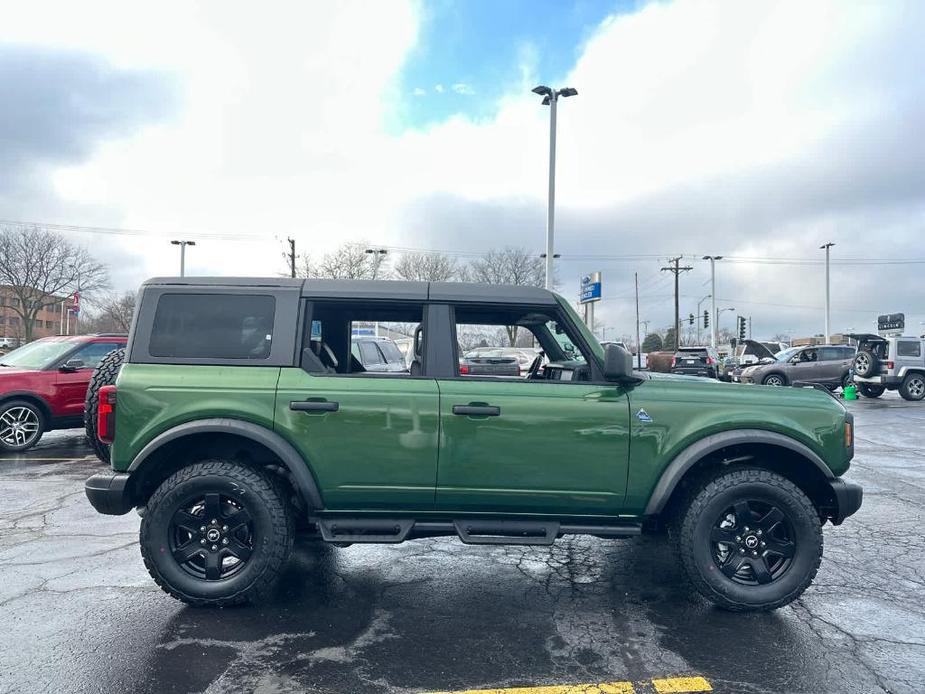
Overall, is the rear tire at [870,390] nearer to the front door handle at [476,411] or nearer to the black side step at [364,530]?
the front door handle at [476,411]

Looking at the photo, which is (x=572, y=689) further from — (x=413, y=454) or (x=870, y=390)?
(x=870, y=390)

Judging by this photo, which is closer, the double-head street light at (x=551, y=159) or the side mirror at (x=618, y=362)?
the side mirror at (x=618, y=362)

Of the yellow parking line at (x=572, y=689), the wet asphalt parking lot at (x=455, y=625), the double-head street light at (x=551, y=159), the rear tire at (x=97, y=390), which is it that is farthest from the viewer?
the double-head street light at (x=551, y=159)

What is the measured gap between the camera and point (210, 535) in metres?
3.74

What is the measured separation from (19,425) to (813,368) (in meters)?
23.2

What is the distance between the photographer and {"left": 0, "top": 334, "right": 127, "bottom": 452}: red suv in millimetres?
8617

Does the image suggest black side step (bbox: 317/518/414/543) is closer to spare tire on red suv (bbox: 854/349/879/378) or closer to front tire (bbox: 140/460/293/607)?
front tire (bbox: 140/460/293/607)

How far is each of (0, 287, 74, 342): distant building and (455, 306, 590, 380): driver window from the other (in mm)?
43826

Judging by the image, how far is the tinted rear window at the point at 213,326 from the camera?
3828 mm

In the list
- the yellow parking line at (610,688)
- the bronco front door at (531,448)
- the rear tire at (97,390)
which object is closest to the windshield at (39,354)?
the rear tire at (97,390)

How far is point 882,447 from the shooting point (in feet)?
33.4

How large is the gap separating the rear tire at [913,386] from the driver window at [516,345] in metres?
19.9

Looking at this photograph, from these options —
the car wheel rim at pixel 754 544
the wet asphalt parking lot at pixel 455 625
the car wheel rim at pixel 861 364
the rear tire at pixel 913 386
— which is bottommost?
the wet asphalt parking lot at pixel 455 625

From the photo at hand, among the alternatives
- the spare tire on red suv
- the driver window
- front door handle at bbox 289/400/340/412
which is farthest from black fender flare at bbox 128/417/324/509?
the spare tire on red suv
